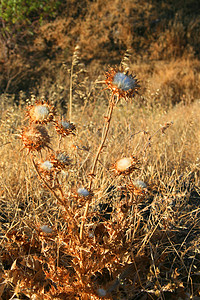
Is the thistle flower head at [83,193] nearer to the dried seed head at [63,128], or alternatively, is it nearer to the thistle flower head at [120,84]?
the dried seed head at [63,128]

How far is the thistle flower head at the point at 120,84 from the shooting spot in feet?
4.01

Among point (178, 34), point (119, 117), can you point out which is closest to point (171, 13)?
point (178, 34)

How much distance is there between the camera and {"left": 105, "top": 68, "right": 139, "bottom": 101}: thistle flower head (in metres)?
1.22

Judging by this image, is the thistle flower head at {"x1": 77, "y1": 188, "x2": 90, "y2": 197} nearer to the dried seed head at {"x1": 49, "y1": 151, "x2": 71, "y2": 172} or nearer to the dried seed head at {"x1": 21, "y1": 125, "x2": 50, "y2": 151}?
the dried seed head at {"x1": 49, "y1": 151, "x2": 71, "y2": 172}

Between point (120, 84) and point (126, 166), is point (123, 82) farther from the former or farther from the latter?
point (126, 166)

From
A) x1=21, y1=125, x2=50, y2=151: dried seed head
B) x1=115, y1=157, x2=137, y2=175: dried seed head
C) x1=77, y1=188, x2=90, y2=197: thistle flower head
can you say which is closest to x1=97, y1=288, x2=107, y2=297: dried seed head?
x1=77, y1=188, x2=90, y2=197: thistle flower head

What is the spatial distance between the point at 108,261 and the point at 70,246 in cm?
22

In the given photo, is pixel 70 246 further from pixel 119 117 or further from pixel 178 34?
pixel 178 34

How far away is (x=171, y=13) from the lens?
10.9 m

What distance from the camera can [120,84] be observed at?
122cm

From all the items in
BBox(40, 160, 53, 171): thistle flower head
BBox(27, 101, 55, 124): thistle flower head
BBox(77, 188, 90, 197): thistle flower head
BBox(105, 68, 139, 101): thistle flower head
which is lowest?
BBox(77, 188, 90, 197): thistle flower head

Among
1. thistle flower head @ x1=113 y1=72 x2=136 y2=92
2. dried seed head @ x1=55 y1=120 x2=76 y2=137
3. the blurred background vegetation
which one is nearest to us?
thistle flower head @ x1=113 y1=72 x2=136 y2=92

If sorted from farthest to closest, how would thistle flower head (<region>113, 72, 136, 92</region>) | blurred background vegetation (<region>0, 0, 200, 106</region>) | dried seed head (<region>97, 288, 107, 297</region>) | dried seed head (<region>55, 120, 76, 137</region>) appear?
blurred background vegetation (<region>0, 0, 200, 106</region>) → dried seed head (<region>97, 288, 107, 297</region>) → dried seed head (<region>55, 120, 76, 137</region>) → thistle flower head (<region>113, 72, 136, 92</region>)

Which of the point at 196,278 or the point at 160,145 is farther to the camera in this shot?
the point at 160,145
